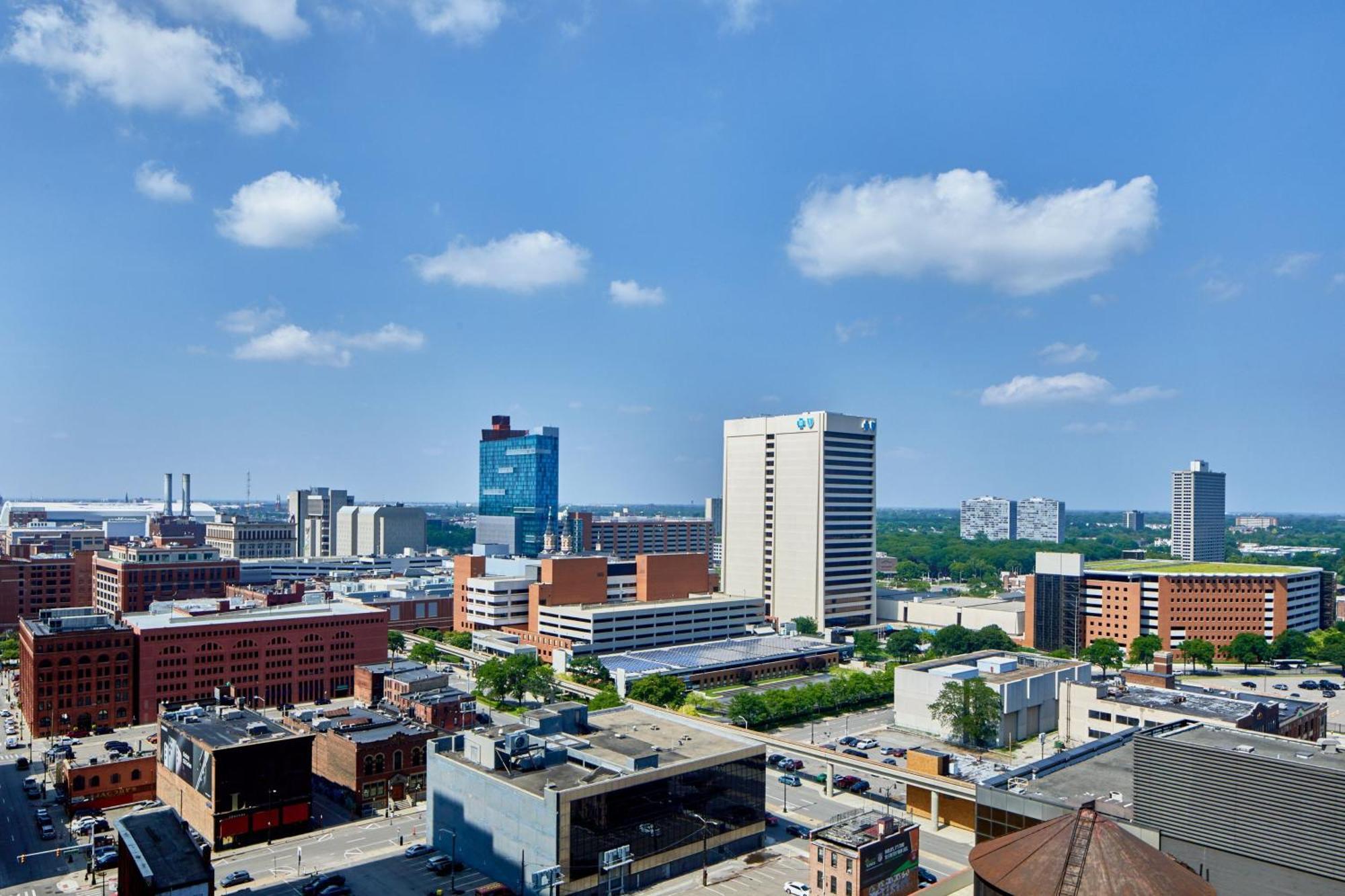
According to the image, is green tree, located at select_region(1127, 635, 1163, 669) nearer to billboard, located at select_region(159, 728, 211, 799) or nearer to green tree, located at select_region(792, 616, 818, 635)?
green tree, located at select_region(792, 616, 818, 635)

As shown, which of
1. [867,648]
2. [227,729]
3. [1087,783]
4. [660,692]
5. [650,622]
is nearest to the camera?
[1087,783]

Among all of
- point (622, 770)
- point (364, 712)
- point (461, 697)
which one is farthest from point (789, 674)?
point (622, 770)

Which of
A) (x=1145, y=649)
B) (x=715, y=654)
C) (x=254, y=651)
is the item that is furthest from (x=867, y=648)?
(x=254, y=651)

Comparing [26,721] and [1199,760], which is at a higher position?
[1199,760]

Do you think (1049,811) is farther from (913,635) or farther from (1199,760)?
(913,635)

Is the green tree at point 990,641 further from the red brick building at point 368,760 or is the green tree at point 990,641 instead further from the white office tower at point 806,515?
the red brick building at point 368,760

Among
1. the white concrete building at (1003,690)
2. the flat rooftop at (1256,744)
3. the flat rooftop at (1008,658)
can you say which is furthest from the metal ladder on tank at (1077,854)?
the flat rooftop at (1008,658)

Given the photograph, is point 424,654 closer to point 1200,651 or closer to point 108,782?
point 108,782
